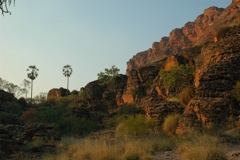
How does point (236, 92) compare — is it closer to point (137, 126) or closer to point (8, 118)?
point (137, 126)

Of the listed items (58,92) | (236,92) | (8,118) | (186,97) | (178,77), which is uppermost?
(58,92)

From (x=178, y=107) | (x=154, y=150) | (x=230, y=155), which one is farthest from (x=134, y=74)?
(x=230, y=155)

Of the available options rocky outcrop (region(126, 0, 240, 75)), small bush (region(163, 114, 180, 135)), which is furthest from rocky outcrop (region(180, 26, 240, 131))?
rocky outcrop (region(126, 0, 240, 75))

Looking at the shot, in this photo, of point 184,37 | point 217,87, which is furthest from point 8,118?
point 184,37

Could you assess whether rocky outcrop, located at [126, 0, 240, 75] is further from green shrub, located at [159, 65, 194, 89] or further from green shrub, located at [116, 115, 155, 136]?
green shrub, located at [116, 115, 155, 136]

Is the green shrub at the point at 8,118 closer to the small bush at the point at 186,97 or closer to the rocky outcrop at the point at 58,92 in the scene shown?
the small bush at the point at 186,97

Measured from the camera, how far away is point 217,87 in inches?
714

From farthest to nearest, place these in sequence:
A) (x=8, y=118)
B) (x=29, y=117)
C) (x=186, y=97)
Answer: (x=29, y=117) → (x=8, y=118) → (x=186, y=97)

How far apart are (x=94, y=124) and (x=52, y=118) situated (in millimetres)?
6173

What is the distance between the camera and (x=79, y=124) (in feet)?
122

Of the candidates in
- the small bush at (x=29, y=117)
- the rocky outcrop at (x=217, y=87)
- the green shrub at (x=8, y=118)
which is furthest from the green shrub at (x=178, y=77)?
the green shrub at (x=8, y=118)

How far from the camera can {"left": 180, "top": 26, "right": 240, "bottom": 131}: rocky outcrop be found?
16.6 m

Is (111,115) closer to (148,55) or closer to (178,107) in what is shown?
(178,107)

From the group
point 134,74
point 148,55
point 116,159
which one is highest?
point 148,55
